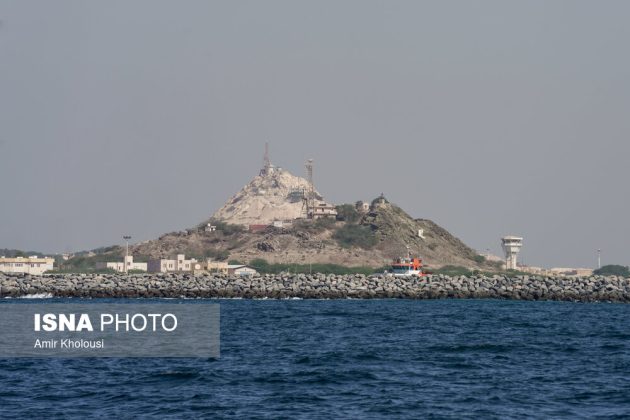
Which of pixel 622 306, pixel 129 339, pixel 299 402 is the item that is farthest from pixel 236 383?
pixel 622 306

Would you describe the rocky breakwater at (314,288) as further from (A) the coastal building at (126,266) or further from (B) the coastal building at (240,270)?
(A) the coastal building at (126,266)

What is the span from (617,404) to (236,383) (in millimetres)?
12741

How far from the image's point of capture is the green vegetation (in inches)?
7067

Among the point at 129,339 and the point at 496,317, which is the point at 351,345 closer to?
the point at 129,339

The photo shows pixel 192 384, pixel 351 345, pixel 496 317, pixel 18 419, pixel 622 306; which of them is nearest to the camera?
pixel 18 419

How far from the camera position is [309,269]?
185000mm

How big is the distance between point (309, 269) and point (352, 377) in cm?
14491

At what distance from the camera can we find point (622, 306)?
103 metres

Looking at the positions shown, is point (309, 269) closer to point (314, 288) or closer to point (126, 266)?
point (126, 266)

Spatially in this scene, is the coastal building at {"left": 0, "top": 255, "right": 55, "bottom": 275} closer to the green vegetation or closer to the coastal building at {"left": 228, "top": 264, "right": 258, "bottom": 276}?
the coastal building at {"left": 228, "top": 264, "right": 258, "bottom": 276}

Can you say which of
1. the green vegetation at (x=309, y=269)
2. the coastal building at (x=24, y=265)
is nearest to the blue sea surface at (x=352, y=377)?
the coastal building at (x=24, y=265)

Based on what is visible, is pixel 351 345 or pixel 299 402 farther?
pixel 351 345

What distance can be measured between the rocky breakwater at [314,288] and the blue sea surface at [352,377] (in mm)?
46571

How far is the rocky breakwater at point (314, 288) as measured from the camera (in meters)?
111
